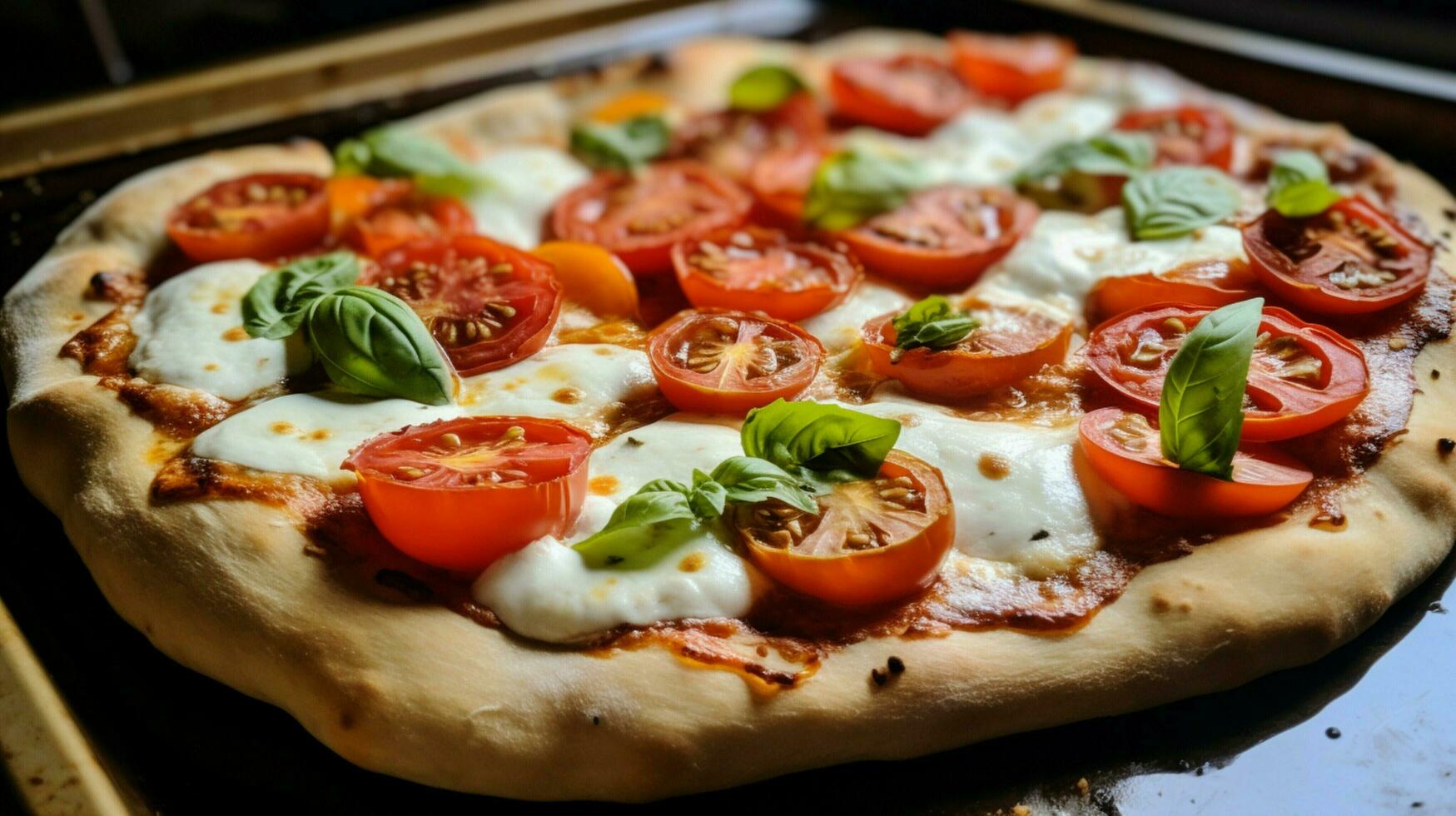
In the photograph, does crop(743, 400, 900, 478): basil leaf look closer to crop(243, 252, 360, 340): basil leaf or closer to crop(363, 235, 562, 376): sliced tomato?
crop(363, 235, 562, 376): sliced tomato

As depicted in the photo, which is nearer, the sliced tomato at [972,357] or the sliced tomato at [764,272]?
the sliced tomato at [972,357]

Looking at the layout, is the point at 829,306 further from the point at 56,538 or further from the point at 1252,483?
the point at 56,538

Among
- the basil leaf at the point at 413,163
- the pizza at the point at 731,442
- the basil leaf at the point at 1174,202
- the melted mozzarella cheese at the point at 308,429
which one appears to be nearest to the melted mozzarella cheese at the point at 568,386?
the pizza at the point at 731,442

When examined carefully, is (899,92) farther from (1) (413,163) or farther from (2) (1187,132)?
(1) (413,163)

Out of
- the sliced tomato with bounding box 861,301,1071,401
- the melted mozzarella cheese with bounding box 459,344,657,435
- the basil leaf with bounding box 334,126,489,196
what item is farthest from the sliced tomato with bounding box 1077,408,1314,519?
the basil leaf with bounding box 334,126,489,196

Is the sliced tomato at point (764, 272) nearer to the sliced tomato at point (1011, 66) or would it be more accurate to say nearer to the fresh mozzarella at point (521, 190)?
the fresh mozzarella at point (521, 190)

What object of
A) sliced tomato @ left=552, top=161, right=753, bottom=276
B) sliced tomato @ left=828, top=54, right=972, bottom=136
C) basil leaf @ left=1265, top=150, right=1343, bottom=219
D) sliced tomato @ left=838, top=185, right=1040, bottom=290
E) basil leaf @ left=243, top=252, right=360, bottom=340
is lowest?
sliced tomato @ left=828, top=54, right=972, bottom=136
